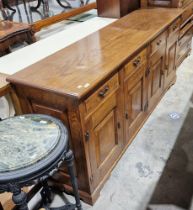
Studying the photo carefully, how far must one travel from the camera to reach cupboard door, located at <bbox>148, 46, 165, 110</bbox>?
209cm

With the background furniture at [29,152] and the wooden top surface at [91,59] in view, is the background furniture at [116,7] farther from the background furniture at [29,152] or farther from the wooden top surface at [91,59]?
the background furniture at [29,152]

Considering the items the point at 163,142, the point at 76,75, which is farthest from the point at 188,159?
the point at 76,75

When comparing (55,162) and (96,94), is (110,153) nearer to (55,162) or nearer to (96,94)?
(96,94)

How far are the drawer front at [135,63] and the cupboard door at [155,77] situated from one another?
166 mm

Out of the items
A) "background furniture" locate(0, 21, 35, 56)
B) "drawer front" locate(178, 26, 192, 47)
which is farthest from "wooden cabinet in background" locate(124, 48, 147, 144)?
"background furniture" locate(0, 21, 35, 56)

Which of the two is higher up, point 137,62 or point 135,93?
point 137,62

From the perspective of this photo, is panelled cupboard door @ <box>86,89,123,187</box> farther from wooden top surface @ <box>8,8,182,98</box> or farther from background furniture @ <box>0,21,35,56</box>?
background furniture @ <box>0,21,35,56</box>

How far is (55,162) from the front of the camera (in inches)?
41.7

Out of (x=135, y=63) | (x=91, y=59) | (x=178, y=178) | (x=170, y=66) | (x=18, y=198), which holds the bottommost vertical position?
(x=178, y=178)

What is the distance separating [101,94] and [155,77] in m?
0.99

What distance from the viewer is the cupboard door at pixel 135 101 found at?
69.2 inches

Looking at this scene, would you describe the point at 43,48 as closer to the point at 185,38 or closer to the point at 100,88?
the point at 100,88

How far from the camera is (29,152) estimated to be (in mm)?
1047

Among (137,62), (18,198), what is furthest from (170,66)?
(18,198)
